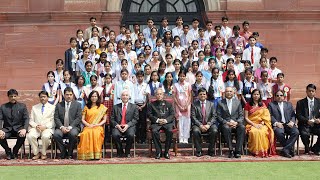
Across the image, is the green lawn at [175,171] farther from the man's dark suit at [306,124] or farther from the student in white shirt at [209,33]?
the student in white shirt at [209,33]

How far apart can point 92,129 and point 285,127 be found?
148 inches

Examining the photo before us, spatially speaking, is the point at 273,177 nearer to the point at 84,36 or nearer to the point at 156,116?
the point at 156,116

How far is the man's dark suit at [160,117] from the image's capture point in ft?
37.9

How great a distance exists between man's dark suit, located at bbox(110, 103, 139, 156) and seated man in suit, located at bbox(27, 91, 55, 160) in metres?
1.20

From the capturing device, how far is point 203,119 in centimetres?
1199

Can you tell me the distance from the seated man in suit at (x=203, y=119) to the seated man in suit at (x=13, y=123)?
3.23m

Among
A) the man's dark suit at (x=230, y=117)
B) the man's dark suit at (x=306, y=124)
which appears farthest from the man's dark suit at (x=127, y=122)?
the man's dark suit at (x=306, y=124)

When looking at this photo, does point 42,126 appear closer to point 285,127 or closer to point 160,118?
point 160,118

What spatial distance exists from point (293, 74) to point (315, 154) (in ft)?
17.0

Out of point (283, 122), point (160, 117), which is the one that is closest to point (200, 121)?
point (160, 117)

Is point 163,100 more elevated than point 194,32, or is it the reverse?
point 194,32

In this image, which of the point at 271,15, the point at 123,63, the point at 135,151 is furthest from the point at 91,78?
the point at 271,15

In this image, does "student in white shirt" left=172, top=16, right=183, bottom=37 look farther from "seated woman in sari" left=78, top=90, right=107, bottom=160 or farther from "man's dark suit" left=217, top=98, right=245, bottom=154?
"seated woman in sari" left=78, top=90, right=107, bottom=160

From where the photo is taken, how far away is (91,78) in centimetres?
1239
